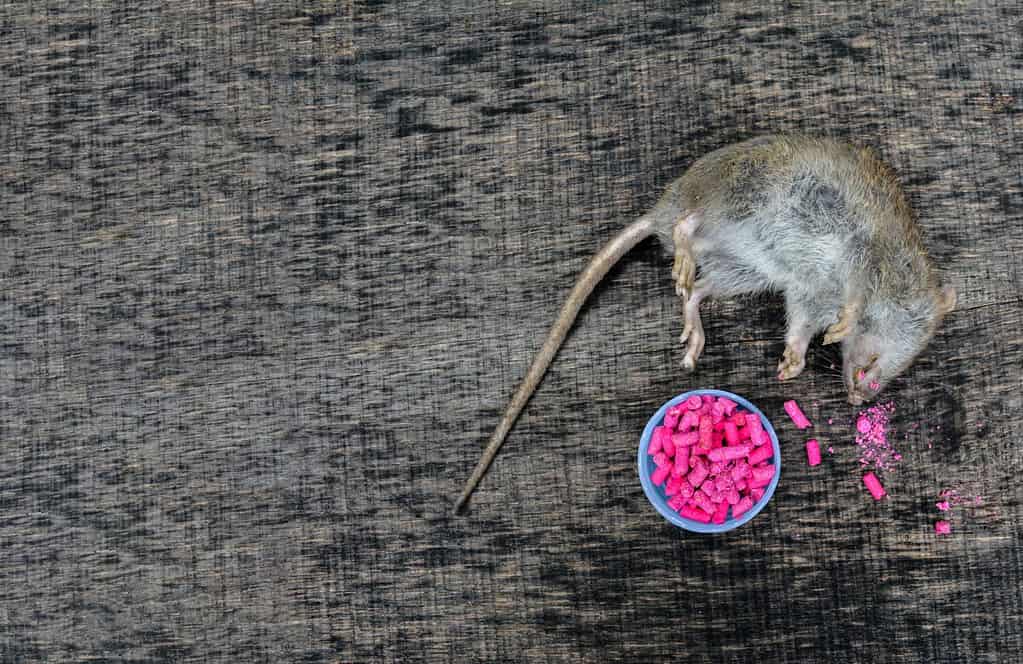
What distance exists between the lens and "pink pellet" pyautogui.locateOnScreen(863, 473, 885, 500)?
5.97 ft

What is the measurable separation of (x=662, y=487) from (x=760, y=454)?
0.22 meters

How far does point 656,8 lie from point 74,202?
56.0 inches

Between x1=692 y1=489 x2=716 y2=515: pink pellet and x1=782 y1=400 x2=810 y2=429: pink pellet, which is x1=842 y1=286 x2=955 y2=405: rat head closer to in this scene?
x1=782 y1=400 x2=810 y2=429: pink pellet

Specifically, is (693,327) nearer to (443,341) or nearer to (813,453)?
(813,453)

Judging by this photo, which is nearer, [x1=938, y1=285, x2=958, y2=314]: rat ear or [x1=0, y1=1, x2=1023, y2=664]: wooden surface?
[x1=938, y1=285, x2=958, y2=314]: rat ear

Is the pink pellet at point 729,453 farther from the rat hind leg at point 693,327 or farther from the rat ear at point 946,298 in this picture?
the rat ear at point 946,298

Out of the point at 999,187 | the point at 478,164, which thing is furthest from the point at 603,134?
the point at 999,187

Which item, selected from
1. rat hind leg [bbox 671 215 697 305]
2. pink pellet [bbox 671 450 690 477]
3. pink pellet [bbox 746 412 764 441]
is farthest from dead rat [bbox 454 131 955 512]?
pink pellet [bbox 671 450 690 477]

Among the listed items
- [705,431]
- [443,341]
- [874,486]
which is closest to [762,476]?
[705,431]

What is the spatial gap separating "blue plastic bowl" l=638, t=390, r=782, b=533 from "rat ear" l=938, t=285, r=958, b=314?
42 cm

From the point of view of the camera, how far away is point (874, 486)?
5.97 ft

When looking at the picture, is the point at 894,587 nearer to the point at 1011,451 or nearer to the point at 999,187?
the point at 1011,451

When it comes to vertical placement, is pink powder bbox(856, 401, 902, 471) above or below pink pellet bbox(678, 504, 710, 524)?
above

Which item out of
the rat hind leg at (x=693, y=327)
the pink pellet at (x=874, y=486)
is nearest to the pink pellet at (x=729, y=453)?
the rat hind leg at (x=693, y=327)
